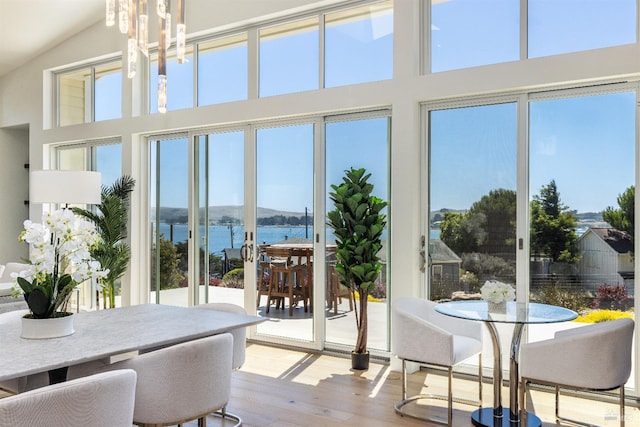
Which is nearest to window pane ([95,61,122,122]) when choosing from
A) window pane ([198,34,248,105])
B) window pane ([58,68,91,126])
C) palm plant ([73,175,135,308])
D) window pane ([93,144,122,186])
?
window pane ([58,68,91,126])

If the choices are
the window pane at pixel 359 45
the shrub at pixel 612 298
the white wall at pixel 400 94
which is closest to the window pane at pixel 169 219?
the white wall at pixel 400 94

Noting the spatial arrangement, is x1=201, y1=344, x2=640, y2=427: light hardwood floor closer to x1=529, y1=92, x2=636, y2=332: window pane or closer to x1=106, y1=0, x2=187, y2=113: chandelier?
x1=529, y1=92, x2=636, y2=332: window pane

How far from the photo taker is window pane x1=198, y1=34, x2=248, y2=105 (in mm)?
5883

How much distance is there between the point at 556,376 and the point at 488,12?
2871 mm

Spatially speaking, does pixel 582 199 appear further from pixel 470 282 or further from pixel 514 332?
pixel 514 332

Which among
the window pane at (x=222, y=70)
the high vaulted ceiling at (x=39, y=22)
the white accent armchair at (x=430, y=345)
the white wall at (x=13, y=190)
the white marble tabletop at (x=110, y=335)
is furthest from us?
the white wall at (x=13, y=190)

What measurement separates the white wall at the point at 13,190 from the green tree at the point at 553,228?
7.08 m

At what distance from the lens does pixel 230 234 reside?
597 centimetres

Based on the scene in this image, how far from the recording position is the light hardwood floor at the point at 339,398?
141 inches

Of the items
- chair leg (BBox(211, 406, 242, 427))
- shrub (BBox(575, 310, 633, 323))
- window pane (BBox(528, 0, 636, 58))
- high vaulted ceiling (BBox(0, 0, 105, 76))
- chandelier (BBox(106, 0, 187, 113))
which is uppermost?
high vaulted ceiling (BBox(0, 0, 105, 76))

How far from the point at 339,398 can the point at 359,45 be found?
309cm

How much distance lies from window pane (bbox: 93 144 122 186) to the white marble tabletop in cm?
379

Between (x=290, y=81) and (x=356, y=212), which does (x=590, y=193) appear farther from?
(x=290, y=81)

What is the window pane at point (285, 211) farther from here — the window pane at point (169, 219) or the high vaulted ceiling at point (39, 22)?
the high vaulted ceiling at point (39, 22)
